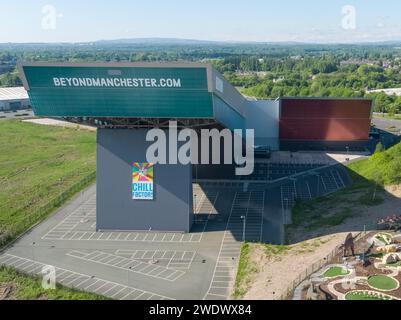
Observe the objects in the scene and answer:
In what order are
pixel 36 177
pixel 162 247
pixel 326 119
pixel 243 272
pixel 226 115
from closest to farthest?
pixel 243 272, pixel 162 247, pixel 226 115, pixel 36 177, pixel 326 119

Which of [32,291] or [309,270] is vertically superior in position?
[309,270]

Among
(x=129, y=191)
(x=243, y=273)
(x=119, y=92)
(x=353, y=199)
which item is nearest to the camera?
(x=243, y=273)

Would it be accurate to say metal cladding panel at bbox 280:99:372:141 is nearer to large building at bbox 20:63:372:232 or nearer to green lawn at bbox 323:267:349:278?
large building at bbox 20:63:372:232

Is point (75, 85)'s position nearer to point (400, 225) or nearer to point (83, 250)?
point (83, 250)

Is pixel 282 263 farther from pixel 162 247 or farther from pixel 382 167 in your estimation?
pixel 382 167

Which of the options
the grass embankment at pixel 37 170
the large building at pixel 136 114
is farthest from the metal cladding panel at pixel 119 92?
the grass embankment at pixel 37 170

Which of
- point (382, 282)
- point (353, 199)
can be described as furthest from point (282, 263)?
A: point (353, 199)
